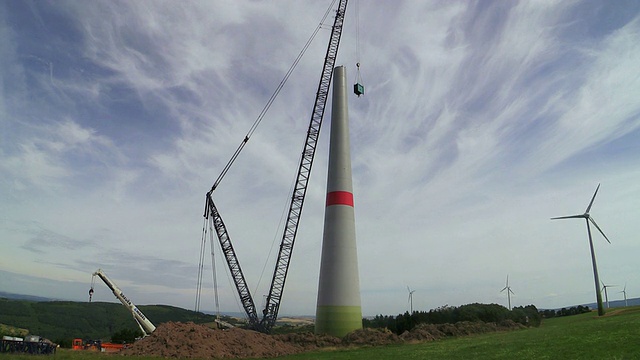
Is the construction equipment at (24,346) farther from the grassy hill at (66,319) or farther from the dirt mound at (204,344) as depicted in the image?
the grassy hill at (66,319)

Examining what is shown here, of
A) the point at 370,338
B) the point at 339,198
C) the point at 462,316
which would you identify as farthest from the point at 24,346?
the point at 462,316

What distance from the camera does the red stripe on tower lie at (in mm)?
53062

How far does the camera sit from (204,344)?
1651 inches

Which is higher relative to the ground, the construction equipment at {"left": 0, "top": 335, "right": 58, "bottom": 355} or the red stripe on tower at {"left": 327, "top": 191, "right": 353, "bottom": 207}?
the red stripe on tower at {"left": 327, "top": 191, "right": 353, "bottom": 207}

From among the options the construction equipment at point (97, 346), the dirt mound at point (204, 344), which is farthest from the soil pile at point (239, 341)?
the construction equipment at point (97, 346)

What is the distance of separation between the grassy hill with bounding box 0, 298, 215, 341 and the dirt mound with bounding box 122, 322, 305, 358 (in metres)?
117

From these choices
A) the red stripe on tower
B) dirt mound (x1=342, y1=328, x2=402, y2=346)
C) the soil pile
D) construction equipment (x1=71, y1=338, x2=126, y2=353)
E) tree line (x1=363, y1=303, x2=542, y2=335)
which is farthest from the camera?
tree line (x1=363, y1=303, x2=542, y2=335)

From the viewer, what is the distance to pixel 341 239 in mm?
51469

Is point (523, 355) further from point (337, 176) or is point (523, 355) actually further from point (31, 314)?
point (31, 314)

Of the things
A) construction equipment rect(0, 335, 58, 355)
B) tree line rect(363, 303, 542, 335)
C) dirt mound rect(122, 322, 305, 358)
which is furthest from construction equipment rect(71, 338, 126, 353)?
tree line rect(363, 303, 542, 335)

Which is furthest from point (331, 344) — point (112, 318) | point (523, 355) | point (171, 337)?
point (112, 318)

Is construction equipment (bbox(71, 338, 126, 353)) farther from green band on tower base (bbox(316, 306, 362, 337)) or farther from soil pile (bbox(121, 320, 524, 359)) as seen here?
green band on tower base (bbox(316, 306, 362, 337))

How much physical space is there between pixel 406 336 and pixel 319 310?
11.8 m

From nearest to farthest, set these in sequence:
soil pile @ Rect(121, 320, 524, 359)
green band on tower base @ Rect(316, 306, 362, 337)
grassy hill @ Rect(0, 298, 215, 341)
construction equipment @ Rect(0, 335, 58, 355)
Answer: construction equipment @ Rect(0, 335, 58, 355) → soil pile @ Rect(121, 320, 524, 359) → green band on tower base @ Rect(316, 306, 362, 337) → grassy hill @ Rect(0, 298, 215, 341)
